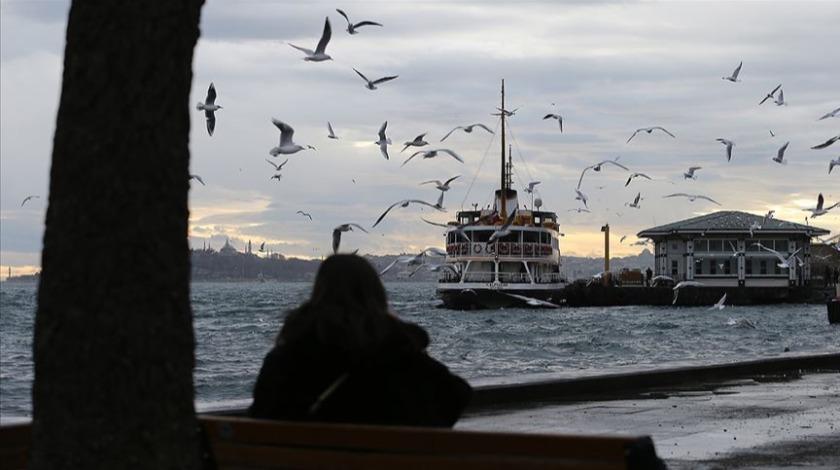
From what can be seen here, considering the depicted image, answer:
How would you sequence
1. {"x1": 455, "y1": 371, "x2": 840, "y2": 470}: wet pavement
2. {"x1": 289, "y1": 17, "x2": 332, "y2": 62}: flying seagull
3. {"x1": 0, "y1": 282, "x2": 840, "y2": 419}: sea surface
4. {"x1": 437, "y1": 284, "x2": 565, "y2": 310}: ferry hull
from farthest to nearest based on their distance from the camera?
{"x1": 437, "y1": 284, "x2": 565, "y2": 310}: ferry hull → {"x1": 0, "y1": 282, "x2": 840, "y2": 419}: sea surface → {"x1": 289, "y1": 17, "x2": 332, "y2": 62}: flying seagull → {"x1": 455, "y1": 371, "x2": 840, "y2": 470}: wet pavement

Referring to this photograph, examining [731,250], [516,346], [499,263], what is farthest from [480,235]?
[516,346]

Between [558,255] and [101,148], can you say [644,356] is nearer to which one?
[101,148]

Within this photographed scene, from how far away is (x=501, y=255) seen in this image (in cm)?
8500

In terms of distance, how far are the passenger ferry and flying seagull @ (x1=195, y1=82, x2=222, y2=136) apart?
59900mm

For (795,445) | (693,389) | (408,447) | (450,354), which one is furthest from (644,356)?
(408,447)

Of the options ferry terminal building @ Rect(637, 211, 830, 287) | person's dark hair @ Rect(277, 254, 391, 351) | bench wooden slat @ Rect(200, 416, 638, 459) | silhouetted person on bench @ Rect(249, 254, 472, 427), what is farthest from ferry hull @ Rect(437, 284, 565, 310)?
bench wooden slat @ Rect(200, 416, 638, 459)

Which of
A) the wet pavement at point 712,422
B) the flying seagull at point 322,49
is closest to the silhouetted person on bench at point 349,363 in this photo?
the wet pavement at point 712,422

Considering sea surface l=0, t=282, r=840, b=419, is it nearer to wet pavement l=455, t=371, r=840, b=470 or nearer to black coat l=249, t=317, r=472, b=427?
wet pavement l=455, t=371, r=840, b=470

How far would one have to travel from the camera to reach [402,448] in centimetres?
412

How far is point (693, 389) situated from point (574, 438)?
9811 mm

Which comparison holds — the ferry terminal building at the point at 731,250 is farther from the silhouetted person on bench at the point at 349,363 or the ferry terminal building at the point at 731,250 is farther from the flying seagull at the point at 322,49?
the silhouetted person on bench at the point at 349,363

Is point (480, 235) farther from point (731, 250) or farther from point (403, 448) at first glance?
point (403, 448)

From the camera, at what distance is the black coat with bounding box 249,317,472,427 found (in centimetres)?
448

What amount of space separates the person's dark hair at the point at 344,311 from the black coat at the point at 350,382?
0.04 m
